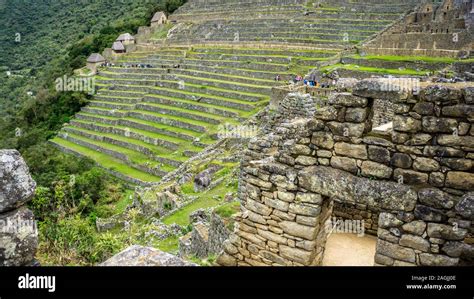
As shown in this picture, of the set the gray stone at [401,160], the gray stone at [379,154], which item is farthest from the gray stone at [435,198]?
the gray stone at [379,154]

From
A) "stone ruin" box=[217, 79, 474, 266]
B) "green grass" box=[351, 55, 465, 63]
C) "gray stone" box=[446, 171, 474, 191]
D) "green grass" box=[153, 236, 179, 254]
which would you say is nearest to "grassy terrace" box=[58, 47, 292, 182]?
"green grass" box=[351, 55, 465, 63]

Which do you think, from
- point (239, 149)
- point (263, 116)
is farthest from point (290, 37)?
point (239, 149)

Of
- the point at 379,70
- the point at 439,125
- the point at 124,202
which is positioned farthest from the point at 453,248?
the point at 124,202

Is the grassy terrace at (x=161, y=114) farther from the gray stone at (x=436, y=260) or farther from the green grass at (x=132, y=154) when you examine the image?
the gray stone at (x=436, y=260)

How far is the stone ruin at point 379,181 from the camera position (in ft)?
10.2

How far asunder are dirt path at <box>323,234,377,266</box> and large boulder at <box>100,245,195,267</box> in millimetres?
2451

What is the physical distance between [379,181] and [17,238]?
3211mm

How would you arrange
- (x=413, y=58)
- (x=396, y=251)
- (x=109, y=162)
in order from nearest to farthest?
1. (x=396, y=251)
2. (x=413, y=58)
3. (x=109, y=162)

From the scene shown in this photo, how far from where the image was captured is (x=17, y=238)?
2975mm

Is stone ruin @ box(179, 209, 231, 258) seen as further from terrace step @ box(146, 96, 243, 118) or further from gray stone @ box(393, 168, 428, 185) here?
terrace step @ box(146, 96, 243, 118)

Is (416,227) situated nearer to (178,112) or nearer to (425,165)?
(425,165)

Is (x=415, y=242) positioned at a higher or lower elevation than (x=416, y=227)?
lower

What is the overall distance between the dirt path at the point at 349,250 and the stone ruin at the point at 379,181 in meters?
0.74
